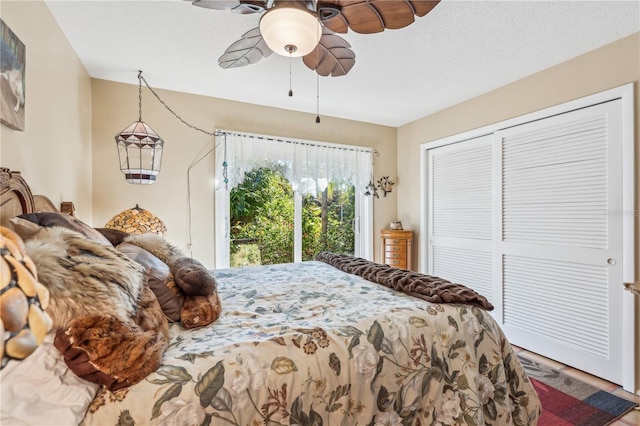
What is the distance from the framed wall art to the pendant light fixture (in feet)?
3.12

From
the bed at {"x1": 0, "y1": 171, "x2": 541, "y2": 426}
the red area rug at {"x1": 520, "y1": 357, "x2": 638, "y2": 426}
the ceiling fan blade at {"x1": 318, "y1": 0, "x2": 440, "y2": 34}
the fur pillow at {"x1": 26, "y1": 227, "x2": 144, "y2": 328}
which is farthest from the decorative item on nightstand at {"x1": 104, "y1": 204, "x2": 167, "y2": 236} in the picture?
the red area rug at {"x1": 520, "y1": 357, "x2": 638, "y2": 426}

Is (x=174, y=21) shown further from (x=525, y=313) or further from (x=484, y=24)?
(x=525, y=313)

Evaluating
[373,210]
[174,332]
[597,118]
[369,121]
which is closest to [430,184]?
[373,210]

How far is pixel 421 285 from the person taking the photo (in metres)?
1.65

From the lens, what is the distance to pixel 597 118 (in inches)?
92.0

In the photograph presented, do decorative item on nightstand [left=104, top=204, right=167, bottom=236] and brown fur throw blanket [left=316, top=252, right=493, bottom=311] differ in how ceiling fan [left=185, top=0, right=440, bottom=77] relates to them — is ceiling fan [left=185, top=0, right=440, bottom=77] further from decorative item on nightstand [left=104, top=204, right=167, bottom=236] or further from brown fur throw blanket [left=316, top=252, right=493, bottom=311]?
decorative item on nightstand [left=104, top=204, right=167, bottom=236]

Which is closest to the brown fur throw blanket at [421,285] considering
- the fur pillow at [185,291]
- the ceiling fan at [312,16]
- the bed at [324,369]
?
the bed at [324,369]

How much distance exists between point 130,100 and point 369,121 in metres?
2.83

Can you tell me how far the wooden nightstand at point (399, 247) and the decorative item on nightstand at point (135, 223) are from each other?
2702mm

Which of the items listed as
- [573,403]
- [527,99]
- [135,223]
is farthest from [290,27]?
[573,403]

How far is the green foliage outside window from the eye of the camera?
3480mm

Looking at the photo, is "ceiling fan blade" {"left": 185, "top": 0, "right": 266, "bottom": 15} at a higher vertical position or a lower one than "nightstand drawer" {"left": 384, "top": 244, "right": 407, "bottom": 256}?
higher

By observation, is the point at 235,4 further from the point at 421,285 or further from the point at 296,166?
the point at 296,166

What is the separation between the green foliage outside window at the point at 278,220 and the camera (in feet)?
11.4
